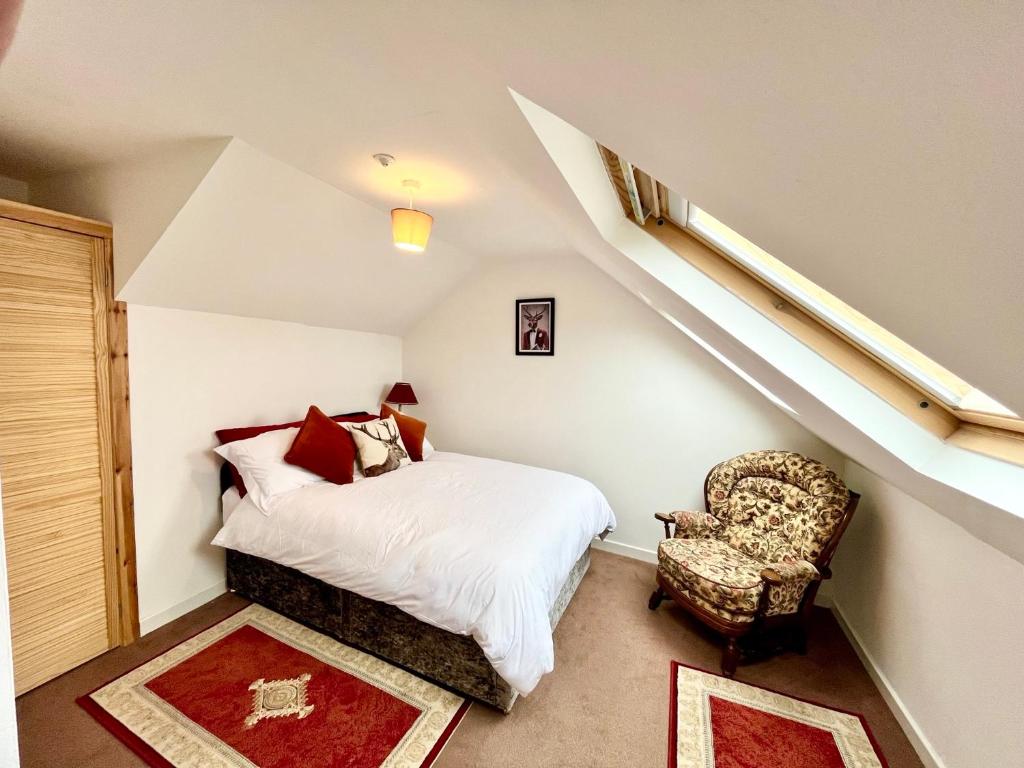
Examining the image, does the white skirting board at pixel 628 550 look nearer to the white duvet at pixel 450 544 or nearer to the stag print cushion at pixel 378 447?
Answer: the white duvet at pixel 450 544

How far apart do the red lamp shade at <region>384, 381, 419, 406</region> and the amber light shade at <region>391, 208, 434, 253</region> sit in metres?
2.12

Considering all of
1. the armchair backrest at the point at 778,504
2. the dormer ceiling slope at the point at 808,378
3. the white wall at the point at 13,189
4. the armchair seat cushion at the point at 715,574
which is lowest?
the armchair seat cushion at the point at 715,574


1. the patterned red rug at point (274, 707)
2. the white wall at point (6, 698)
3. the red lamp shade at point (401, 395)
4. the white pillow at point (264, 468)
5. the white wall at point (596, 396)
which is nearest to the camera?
the white wall at point (6, 698)

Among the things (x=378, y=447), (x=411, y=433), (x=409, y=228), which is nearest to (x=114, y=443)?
(x=378, y=447)

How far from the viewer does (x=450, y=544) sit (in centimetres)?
201

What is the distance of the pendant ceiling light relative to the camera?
208 cm

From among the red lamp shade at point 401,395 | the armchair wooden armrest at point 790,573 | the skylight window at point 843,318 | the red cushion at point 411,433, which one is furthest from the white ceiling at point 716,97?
the red lamp shade at point 401,395

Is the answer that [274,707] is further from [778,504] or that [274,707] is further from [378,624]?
[778,504]

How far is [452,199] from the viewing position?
7.77 ft

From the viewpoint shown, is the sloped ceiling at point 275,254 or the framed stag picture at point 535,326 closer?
the sloped ceiling at point 275,254

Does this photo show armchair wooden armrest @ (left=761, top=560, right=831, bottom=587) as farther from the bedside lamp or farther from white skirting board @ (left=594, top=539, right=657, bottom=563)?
the bedside lamp

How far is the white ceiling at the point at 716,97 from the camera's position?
11.7 inches

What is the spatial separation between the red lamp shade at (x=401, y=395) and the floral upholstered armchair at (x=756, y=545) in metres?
2.45

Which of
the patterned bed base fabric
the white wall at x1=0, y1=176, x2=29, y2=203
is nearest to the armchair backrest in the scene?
the patterned bed base fabric
